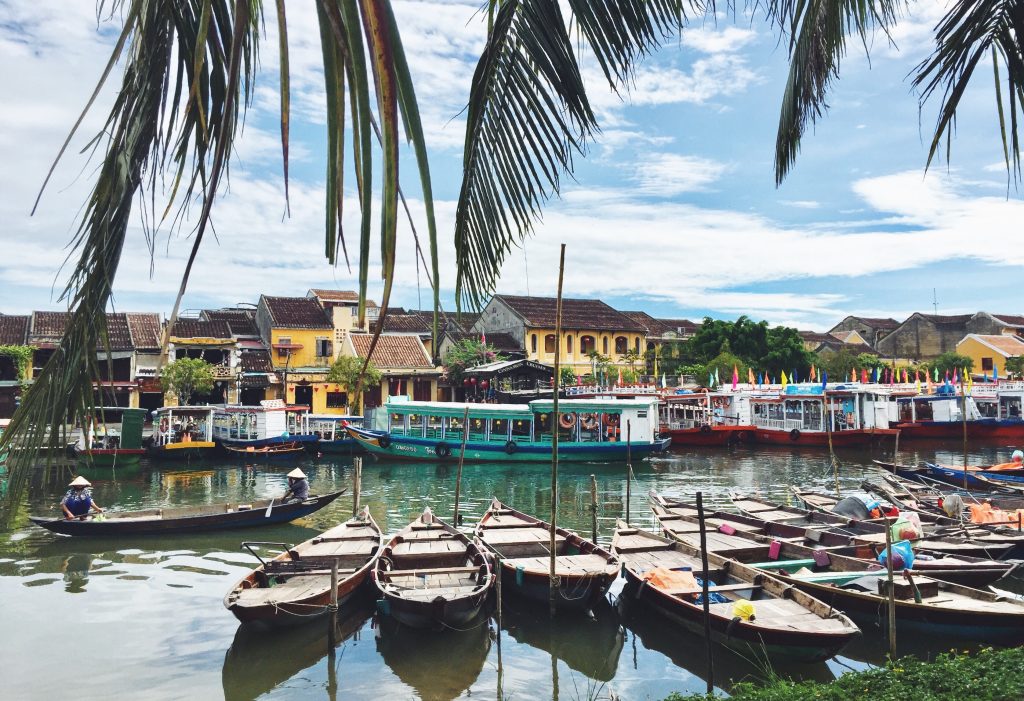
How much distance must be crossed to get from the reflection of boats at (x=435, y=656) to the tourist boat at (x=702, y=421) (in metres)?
22.5

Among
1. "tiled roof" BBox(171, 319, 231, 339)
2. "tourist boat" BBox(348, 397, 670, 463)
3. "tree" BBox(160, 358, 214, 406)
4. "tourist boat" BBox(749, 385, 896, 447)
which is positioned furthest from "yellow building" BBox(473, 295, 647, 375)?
"tree" BBox(160, 358, 214, 406)

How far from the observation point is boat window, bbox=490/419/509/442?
25.4 meters

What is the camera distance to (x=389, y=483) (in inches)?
834

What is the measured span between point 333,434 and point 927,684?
24250 millimetres

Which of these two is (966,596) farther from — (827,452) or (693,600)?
(827,452)

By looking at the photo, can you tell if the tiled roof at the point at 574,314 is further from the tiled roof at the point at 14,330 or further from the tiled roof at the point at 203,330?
the tiled roof at the point at 14,330

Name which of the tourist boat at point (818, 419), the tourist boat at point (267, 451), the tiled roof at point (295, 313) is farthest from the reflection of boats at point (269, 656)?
the tiled roof at point (295, 313)

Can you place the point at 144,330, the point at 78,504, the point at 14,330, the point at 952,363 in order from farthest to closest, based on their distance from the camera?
the point at 952,363, the point at 144,330, the point at 14,330, the point at 78,504

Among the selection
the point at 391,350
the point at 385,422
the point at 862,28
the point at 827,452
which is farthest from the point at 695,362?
the point at 862,28

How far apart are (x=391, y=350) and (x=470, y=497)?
56.8 ft

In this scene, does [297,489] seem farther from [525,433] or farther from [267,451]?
[525,433]

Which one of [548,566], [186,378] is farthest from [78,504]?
[186,378]

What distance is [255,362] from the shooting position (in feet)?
110

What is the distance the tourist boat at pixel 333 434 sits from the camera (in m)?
26.8
